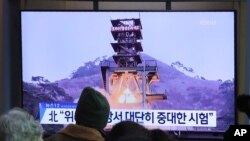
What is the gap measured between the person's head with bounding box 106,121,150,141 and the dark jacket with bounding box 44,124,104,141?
3.22 feet

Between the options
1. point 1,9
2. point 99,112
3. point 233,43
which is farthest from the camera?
point 1,9

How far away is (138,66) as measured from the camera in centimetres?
403

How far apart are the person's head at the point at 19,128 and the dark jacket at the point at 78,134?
14.0 inches

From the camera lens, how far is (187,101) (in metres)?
4.00

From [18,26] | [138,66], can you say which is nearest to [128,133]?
[138,66]

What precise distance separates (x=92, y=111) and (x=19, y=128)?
1.73 ft

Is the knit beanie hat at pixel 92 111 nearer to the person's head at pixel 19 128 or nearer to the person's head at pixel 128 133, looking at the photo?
the person's head at pixel 19 128

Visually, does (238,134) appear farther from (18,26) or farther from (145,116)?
(18,26)

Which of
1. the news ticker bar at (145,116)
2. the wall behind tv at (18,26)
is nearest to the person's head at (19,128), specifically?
the news ticker bar at (145,116)

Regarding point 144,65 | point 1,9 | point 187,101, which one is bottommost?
point 187,101

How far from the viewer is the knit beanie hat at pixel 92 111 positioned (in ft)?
8.07

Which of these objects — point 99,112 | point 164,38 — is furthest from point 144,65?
point 99,112

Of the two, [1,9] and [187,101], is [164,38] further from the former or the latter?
[1,9]

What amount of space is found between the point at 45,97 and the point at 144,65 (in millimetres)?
822
